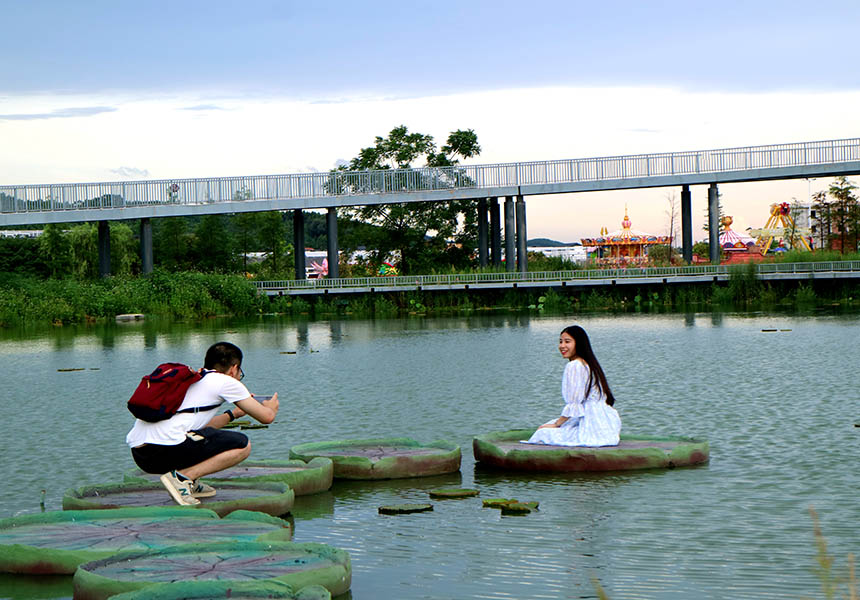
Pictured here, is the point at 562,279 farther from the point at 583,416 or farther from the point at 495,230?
the point at 583,416

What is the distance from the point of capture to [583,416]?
1041cm

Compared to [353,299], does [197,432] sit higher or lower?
lower

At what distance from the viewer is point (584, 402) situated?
10.4 m

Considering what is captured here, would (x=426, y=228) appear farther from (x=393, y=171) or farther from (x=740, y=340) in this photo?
(x=740, y=340)

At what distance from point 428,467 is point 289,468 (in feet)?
4.03

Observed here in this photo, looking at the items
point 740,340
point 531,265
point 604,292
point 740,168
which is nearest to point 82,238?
point 531,265

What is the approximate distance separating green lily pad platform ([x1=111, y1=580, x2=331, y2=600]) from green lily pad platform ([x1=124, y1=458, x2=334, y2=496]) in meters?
3.39

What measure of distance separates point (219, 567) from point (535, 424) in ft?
25.5

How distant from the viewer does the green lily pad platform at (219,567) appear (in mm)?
6273

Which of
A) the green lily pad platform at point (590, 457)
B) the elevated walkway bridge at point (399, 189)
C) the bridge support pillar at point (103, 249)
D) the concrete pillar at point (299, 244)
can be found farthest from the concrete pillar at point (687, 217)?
the green lily pad platform at point (590, 457)

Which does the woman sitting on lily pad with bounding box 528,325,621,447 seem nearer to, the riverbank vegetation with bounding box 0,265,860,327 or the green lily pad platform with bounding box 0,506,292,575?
the green lily pad platform with bounding box 0,506,292,575

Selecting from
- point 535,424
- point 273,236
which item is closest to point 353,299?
point 273,236

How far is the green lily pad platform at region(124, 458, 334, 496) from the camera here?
948 cm

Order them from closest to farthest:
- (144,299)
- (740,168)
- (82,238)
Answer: (144,299)
(740,168)
(82,238)
